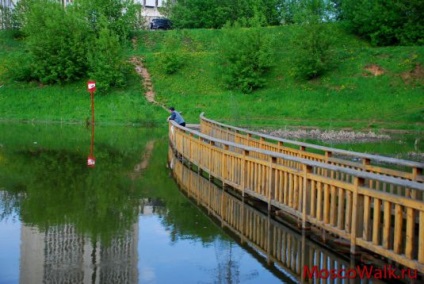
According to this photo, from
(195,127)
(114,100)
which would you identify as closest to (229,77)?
(114,100)

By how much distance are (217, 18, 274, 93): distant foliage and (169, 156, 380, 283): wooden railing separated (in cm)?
2905

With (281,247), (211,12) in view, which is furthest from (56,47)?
(281,247)

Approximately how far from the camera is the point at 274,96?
39.1 m

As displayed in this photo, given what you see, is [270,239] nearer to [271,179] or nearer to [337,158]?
[271,179]

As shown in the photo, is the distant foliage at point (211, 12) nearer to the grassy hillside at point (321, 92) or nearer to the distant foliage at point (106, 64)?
the grassy hillside at point (321, 92)

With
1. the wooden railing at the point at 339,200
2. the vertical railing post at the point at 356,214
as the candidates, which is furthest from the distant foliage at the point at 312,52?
the vertical railing post at the point at 356,214

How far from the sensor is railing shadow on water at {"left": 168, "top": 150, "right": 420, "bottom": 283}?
682cm

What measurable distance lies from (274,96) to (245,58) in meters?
4.63

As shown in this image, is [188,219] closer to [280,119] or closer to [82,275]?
[82,275]

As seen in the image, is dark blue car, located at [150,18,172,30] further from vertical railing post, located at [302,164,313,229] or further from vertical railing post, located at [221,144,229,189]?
vertical railing post, located at [302,164,313,229]

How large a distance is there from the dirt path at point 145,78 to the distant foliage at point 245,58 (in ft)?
18.7

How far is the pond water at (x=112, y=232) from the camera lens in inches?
274

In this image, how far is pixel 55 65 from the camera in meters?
43.2

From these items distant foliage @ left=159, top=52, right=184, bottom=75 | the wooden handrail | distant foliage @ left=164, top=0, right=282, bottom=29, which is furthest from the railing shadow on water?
distant foliage @ left=164, top=0, right=282, bottom=29
